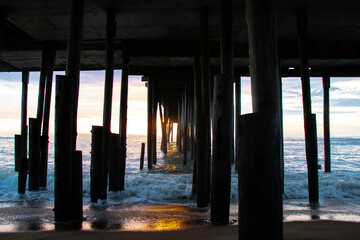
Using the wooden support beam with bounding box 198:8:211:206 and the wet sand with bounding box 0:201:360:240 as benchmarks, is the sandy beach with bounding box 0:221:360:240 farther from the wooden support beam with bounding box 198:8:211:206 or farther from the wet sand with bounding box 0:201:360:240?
the wooden support beam with bounding box 198:8:211:206

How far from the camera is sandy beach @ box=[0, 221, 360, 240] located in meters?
2.71

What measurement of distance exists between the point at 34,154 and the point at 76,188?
3388 mm

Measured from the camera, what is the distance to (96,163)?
15.4ft

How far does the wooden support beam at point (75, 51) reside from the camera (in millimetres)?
3829

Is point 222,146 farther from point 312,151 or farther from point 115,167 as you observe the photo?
point 115,167

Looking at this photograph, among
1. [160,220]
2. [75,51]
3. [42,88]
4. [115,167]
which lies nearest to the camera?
[160,220]

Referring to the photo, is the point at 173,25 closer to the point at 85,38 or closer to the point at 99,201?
the point at 85,38

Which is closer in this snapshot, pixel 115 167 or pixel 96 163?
pixel 96 163

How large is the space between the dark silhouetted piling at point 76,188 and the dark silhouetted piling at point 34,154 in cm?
334

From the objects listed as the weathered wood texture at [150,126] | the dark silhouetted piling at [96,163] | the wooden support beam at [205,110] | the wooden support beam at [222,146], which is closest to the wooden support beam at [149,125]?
the weathered wood texture at [150,126]

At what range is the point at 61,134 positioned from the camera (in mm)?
3293

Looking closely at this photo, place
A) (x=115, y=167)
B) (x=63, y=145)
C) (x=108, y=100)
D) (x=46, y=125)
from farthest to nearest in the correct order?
(x=46, y=125) < (x=115, y=167) < (x=108, y=100) < (x=63, y=145)

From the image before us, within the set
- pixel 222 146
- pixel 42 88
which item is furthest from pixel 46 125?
pixel 222 146

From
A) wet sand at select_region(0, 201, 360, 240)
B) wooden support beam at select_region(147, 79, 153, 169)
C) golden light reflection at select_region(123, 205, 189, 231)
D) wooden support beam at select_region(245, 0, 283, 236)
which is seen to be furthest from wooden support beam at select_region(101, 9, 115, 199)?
wooden support beam at select_region(147, 79, 153, 169)
